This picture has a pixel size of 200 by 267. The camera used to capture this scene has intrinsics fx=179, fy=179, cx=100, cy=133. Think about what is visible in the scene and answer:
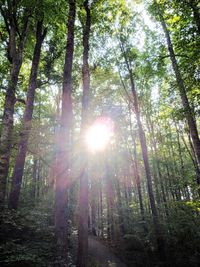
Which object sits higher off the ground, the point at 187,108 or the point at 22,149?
the point at 187,108

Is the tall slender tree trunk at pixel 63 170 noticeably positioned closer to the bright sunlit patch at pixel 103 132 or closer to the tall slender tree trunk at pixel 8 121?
the tall slender tree trunk at pixel 8 121

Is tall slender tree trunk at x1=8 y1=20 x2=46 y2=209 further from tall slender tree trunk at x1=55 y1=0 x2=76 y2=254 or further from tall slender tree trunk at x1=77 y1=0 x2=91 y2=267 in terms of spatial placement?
tall slender tree trunk at x1=77 y1=0 x2=91 y2=267

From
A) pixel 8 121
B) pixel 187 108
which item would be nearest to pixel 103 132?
pixel 8 121

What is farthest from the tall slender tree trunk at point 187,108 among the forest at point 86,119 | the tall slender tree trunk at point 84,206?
the tall slender tree trunk at point 84,206

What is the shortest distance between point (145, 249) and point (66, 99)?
924 centimetres

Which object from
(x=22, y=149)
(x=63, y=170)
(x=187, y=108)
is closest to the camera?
(x=63, y=170)

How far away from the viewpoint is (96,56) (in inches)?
474

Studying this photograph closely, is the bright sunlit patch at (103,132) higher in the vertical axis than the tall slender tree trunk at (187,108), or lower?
higher

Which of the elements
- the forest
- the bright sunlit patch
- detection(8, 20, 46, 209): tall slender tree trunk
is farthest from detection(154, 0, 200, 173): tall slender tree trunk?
the bright sunlit patch

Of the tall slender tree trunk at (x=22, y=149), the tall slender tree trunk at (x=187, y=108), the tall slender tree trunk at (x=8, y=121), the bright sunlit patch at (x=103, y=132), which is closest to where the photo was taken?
the tall slender tree trunk at (x=8, y=121)

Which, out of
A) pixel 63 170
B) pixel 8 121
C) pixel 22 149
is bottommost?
pixel 63 170

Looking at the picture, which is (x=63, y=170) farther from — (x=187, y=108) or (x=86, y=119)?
(x=187, y=108)

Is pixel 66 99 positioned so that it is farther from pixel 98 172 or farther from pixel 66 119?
pixel 98 172

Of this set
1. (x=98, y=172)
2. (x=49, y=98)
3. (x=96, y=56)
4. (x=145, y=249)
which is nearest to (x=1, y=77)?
(x=96, y=56)
